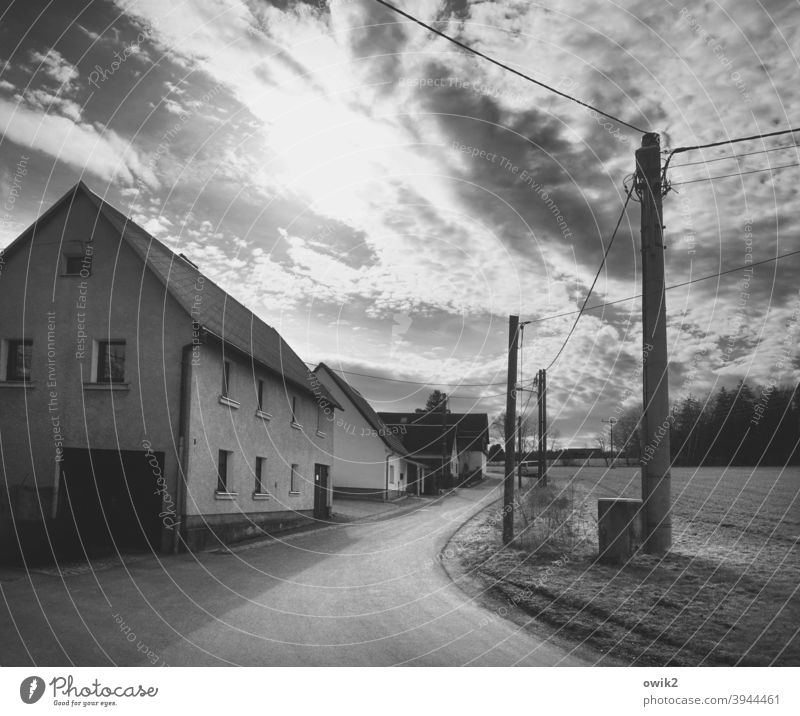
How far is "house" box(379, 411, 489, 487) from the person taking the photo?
66.0 meters

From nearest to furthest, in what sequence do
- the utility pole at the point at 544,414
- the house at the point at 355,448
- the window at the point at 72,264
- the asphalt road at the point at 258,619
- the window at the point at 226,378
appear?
the asphalt road at the point at 258,619 < the window at the point at 72,264 < the window at the point at 226,378 < the utility pole at the point at 544,414 < the house at the point at 355,448

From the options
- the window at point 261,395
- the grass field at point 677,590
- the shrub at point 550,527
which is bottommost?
the shrub at point 550,527

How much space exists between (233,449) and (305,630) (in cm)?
1237

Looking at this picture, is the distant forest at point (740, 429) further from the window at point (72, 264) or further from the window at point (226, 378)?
the window at point (72, 264)

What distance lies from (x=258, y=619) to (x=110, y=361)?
455 inches

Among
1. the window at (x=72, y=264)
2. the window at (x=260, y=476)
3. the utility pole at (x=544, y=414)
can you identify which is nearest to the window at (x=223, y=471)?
the window at (x=260, y=476)

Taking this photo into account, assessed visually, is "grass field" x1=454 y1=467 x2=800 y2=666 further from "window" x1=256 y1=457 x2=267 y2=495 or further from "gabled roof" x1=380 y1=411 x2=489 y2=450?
"gabled roof" x1=380 y1=411 x2=489 y2=450

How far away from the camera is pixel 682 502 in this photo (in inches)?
940

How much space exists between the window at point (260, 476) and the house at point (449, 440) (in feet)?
104

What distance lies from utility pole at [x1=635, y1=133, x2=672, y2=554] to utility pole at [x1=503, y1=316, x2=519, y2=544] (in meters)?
5.28

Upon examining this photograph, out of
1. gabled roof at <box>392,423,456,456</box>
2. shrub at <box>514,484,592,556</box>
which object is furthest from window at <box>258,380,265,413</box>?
gabled roof at <box>392,423,456,456</box>

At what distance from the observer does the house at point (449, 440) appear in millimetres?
66000
